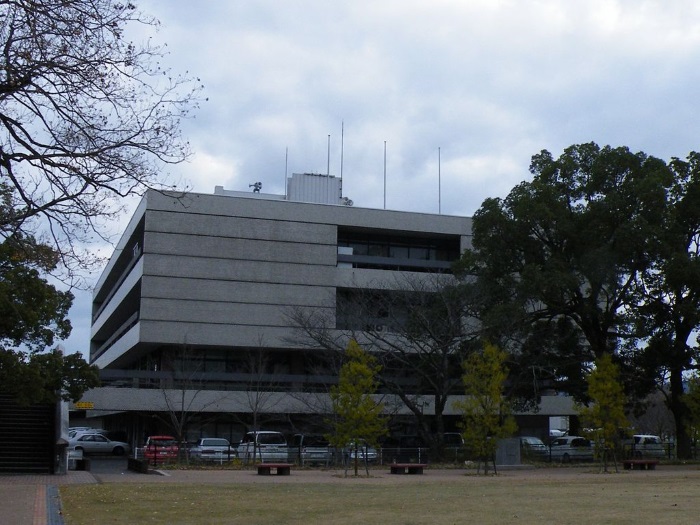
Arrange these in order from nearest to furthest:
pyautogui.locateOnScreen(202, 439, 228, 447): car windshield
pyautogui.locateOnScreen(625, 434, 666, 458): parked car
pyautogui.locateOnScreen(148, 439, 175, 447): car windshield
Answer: pyautogui.locateOnScreen(148, 439, 175, 447): car windshield < pyautogui.locateOnScreen(202, 439, 228, 447): car windshield < pyautogui.locateOnScreen(625, 434, 666, 458): parked car

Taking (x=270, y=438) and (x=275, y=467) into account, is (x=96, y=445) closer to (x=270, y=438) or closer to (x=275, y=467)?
(x=270, y=438)

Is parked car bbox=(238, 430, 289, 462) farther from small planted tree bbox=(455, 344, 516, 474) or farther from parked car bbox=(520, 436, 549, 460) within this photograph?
parked car bbox=(520, 436, 549, 460)

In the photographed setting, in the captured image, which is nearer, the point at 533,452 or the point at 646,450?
the point at 533,452

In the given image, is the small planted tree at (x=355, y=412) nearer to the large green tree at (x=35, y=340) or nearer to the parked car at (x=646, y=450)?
the large green tree at (x=35, y=340)

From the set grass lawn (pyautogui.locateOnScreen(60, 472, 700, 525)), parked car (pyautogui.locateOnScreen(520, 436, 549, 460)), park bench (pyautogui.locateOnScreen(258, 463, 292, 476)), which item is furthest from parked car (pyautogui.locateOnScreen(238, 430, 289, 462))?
grass lawn (pyautogui.locateOnScreen(60, 472, 700, 525))

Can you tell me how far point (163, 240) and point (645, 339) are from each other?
109 ft

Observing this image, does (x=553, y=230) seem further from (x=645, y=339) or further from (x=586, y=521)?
(x=586, y=521)

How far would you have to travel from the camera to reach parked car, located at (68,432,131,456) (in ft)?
192

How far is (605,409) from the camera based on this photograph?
42.5m

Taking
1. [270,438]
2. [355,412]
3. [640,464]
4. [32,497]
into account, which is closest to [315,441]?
[270,438]

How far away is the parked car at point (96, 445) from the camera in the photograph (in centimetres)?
5838

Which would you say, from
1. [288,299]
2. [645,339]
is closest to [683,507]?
[645,339]

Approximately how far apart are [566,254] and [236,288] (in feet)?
81.8

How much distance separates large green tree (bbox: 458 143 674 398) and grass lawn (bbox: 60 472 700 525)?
875 inches
